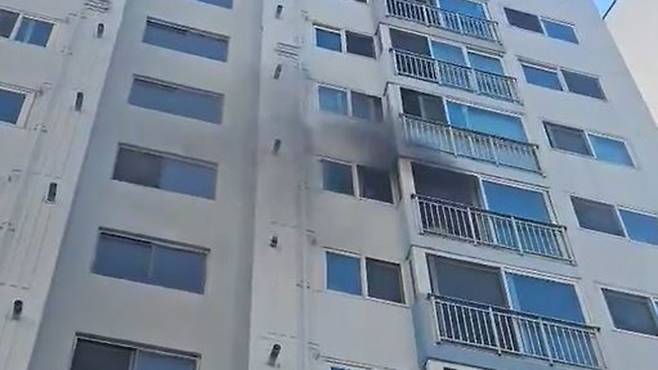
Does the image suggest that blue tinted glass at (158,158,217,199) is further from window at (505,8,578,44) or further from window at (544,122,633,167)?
window at (505,8,578,44)

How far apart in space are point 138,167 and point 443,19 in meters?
10.4

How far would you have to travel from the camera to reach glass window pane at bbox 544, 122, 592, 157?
21.5 m

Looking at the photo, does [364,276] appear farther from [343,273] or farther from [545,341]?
[545,341]

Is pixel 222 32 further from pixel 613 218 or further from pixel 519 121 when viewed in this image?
pixel 613 218

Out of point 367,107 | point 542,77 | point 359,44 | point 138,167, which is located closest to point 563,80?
point 542,77

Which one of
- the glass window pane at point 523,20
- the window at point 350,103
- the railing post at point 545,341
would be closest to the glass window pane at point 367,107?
the window at point 350,103

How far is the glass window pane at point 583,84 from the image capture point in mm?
23859

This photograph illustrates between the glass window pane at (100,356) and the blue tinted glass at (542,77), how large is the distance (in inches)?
541

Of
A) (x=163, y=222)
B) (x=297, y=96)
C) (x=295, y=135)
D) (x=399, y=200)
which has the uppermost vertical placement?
(x=297, y=96)

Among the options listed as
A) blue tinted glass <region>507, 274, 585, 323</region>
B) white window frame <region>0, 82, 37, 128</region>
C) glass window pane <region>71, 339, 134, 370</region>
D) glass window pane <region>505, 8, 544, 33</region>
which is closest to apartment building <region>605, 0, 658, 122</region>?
glass window pane <region>505, 8, 544, 33</region>

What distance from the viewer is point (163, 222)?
1642 cm

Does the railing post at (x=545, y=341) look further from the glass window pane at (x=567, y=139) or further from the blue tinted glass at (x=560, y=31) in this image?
the blue tinted glass at (x=560, y=31)

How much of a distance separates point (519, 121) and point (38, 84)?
11322 millimetres

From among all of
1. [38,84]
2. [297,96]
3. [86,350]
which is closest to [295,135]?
[297,96]
